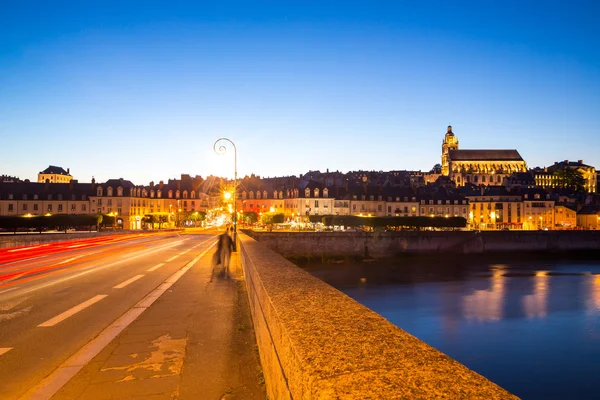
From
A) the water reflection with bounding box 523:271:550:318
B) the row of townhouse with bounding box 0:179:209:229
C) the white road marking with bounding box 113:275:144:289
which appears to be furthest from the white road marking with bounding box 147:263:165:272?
the row of townhouse with bounding box 0:179:209:229

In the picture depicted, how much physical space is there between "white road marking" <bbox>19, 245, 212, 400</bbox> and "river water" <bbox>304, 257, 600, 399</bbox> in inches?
621

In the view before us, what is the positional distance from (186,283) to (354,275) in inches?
1563

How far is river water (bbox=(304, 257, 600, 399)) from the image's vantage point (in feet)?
73.3

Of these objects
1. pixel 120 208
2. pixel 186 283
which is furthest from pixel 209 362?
pixel 120 208

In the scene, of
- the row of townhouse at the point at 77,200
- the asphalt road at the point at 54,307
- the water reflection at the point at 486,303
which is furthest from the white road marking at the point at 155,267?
the row of townhouse at the point at 77,200

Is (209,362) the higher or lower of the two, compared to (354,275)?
higher

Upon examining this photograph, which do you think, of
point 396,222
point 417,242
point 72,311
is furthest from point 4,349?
point 396,222

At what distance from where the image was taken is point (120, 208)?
4488 inches

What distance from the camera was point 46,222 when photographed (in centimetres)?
7631

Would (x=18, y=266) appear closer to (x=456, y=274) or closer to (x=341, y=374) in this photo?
(x=341, y=374)

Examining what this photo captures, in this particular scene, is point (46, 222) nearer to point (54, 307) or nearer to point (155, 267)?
point (155, 267)

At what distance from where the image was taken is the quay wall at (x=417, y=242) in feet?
231

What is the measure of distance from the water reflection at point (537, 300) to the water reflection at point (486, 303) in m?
1.84

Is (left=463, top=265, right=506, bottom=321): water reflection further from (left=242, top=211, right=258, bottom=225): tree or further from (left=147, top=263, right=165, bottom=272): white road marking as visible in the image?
(left=242, top=211, right=258, bottom=225): tree
